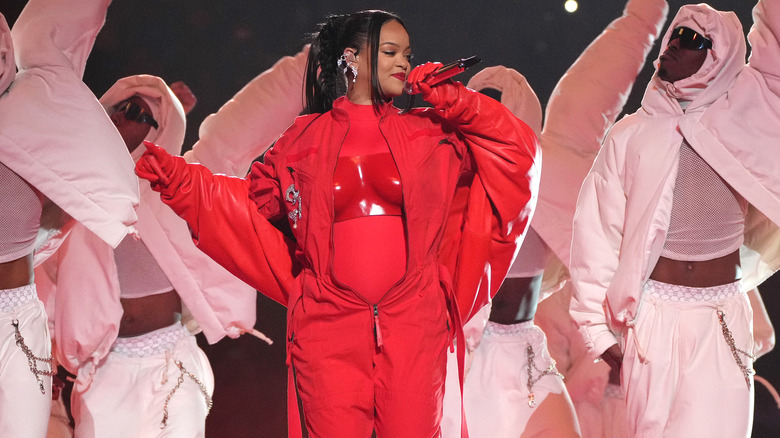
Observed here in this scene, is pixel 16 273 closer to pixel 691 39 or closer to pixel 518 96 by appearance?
pixel 518 96

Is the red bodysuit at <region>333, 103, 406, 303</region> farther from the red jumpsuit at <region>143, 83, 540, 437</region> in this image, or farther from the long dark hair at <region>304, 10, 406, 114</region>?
the long dark hair at <region>304, 10, 406, 114</region>

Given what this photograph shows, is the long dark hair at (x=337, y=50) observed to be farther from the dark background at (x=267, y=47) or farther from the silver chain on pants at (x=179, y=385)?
the dark background at (x=267, y=47)

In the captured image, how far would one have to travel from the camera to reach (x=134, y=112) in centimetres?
382

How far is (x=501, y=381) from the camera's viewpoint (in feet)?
12.3

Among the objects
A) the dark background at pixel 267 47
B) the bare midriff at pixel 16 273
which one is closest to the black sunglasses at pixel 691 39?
the dark background at pixel 267 47

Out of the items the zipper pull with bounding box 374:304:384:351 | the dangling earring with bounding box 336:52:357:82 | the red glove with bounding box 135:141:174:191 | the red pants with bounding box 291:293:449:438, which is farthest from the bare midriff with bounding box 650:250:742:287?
the red glove with bounding box 135:141:174:191

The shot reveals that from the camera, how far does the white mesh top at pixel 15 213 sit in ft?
9.79

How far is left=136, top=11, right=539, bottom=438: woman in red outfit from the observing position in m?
2.38

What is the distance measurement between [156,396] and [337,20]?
6.03 ft

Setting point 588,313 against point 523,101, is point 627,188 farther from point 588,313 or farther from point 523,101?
point 523,101

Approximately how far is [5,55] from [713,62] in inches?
96.0

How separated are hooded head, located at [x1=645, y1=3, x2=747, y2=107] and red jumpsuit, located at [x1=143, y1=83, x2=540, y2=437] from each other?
91 cm

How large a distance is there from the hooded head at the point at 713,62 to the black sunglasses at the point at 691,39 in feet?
0.04

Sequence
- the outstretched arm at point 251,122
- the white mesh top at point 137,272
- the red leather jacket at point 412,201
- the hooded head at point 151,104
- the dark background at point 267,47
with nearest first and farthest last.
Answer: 1. the red leather jacket at point 412,201
2. the white mesh top at point 137,272
3. the hooded head at point 151,104
4. the outstretched arm at point 251,122
5. the dark background at point 267,47
